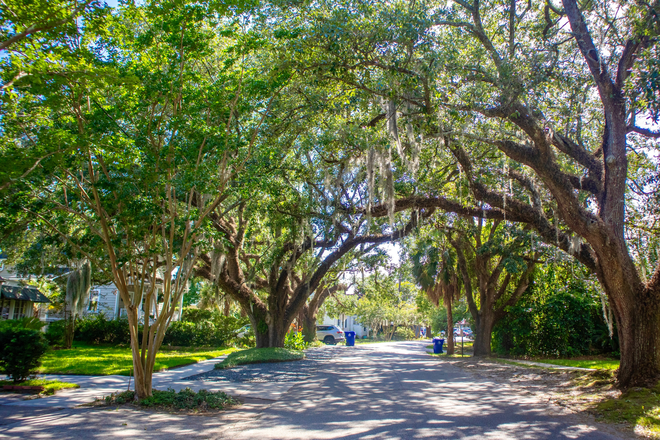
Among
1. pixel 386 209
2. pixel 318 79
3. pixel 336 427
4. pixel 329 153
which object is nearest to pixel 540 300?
pixel 386 209

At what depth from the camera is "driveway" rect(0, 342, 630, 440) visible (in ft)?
17.7

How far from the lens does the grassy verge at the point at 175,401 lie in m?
6.99

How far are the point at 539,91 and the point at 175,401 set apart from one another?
9917 mm

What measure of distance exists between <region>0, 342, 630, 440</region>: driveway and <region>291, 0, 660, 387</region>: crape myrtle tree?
2.94m

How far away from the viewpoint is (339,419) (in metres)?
6.42

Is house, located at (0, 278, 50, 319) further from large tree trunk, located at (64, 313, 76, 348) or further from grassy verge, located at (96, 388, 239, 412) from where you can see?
grassy verge, located at (96, 388, 239, 412)

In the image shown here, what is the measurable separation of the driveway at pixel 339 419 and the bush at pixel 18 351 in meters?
1.49

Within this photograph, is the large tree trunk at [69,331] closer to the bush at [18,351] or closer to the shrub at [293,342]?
the shrub at [293,342]

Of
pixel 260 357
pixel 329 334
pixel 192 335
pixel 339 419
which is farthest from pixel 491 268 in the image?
pixel 329 334

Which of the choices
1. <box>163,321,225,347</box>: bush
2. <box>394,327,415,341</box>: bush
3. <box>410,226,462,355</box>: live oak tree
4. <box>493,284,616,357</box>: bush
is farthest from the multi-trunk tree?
<box>394,327,415,341</box>: bush

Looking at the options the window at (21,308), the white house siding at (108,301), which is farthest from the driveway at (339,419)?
the white house siding at (108,301)

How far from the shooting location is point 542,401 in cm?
799

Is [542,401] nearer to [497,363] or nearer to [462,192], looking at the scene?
[462,192]

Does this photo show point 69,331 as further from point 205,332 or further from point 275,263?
point 275,263
